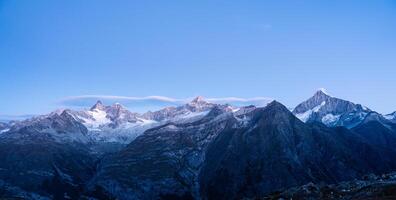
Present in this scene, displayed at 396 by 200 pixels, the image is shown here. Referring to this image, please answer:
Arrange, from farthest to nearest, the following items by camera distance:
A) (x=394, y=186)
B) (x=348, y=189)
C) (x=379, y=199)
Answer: (x=348, y=189) → (x=394, y=186) → (x=379, y=199)

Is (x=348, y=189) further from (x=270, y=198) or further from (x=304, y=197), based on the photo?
(x=270, y=198)

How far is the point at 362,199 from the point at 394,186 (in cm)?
1711

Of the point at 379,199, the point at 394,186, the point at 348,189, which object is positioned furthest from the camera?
the point at 348,189

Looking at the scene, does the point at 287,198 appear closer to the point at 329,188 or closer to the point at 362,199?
the point at 329,188

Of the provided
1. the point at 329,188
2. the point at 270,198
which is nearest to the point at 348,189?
the point at 329,188

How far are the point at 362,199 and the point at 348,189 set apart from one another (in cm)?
2809

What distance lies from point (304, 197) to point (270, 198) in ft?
38.1

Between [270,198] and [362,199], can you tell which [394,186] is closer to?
[362,199]

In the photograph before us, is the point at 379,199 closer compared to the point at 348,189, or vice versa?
the point at 379,199

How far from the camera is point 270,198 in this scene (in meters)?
167

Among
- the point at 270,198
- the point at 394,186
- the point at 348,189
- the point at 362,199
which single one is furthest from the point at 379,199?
the point at 270,198

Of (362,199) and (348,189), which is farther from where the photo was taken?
(348,189)

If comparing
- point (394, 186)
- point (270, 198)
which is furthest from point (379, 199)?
point (270, 198)

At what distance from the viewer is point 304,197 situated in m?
161
